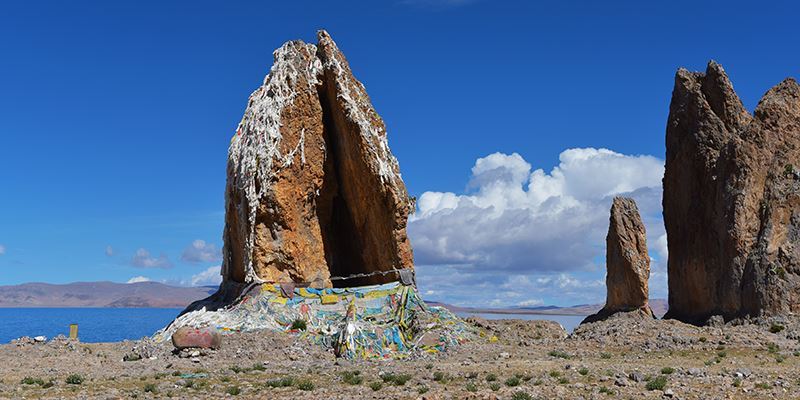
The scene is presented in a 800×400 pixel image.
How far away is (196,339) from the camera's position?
24016 millimetres

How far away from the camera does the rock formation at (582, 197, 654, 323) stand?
138ft

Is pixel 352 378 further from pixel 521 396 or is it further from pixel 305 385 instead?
pixel 521 396

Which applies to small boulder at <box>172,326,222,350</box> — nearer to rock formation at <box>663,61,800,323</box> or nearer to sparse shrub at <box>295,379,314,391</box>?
sparse shrub at <box>295,379,314,391</box>

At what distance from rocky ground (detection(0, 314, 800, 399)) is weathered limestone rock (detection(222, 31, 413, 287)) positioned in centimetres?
443

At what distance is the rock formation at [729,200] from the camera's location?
31422 millimetres

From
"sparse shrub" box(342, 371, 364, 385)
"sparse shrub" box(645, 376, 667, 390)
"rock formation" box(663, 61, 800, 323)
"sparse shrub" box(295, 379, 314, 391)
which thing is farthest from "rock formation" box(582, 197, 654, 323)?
"sparse shrub" box(295, 379, 314, 391)

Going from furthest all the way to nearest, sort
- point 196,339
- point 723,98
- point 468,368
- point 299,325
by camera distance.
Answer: point 723,98 < point 299,325 < point 196,339 < point 468,368

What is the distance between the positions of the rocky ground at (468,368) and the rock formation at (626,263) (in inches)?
441

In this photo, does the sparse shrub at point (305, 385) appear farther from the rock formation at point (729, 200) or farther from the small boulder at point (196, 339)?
the rock formation at point (729, 200)

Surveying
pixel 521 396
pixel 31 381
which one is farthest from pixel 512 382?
pixel 31 381

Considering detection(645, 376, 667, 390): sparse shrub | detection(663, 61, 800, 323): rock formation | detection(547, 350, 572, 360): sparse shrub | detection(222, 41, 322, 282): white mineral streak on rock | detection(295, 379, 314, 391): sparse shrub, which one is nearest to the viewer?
detection(645, 376, 667, 390): sparse shrub

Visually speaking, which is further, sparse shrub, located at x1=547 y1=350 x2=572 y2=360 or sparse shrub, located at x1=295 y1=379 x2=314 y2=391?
sparse shrub, located at x1=547 y1=350 x2=572 y2=360

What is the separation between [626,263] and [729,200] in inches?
376

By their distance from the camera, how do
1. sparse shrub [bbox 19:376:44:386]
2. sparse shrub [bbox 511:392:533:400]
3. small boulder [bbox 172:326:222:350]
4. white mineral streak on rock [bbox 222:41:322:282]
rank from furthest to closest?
1. white mineral streak on rock [bbox 222:41:322:282]
2. small boulder [bbox 172:326:222:350]
3. sparse shrub [bbox 19:376:44:386]
4. sparse shrub [bbox 511:392:533:400]
